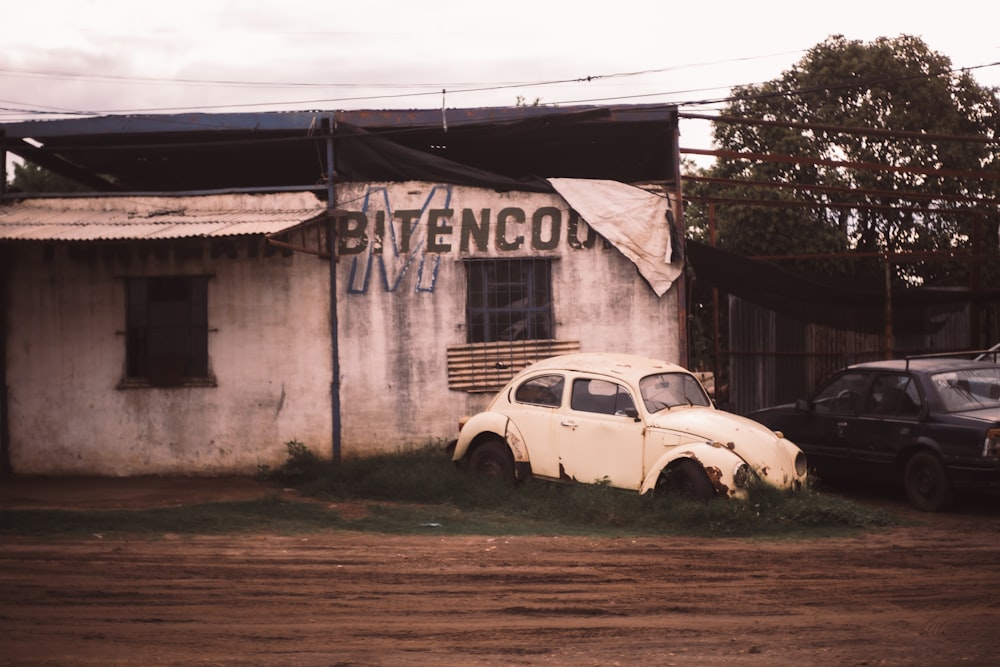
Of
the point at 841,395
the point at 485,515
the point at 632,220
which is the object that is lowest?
the point at 485,515

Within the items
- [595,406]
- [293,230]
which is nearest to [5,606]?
[595,406]

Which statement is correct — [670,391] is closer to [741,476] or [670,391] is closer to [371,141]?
[741,476]

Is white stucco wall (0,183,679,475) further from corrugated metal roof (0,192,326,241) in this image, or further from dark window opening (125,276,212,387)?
corrugated metal roof (0,192,326,241)

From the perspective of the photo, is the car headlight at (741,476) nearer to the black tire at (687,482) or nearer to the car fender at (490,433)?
the black tire at (687,482)

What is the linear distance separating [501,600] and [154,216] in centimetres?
892

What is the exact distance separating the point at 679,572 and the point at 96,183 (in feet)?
45.0

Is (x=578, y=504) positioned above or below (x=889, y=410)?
below

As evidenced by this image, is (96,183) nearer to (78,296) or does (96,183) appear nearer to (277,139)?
(78,296)

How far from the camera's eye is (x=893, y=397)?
11.6 m

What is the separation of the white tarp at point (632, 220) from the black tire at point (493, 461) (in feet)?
11.8

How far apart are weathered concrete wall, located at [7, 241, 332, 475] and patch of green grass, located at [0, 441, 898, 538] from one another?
2.35 m

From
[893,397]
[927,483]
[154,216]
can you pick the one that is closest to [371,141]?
[154,216]

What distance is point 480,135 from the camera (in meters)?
14.8

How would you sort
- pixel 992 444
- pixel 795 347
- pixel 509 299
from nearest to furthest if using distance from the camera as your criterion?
1. pixel 992 444
2. pixel 509 299
3. pixel 795 347
